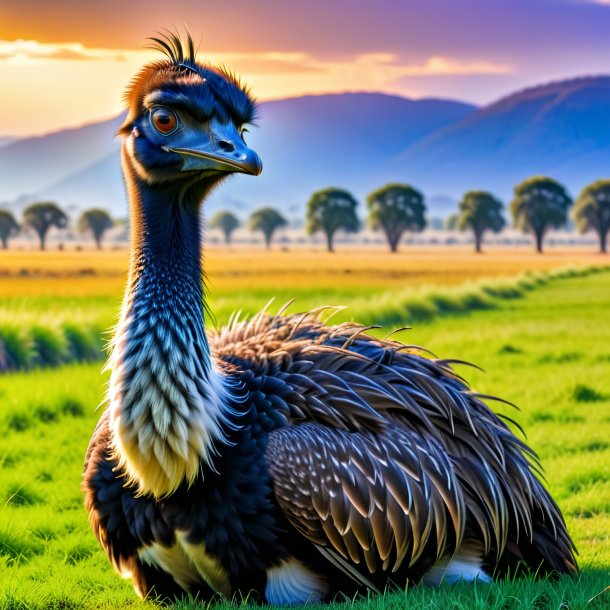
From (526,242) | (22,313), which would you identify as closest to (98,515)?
(22,313)

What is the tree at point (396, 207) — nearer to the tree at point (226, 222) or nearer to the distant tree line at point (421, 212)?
the distant tree line at point (421, 212)

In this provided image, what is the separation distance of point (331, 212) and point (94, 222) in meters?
31.2

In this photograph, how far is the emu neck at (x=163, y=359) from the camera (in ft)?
18.2

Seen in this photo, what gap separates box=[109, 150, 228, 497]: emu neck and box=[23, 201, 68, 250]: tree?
329ft

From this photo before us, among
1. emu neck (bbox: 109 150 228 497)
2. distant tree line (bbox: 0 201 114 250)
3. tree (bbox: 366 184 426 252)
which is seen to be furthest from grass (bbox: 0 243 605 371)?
tree (bbox: 366 184 426 252)

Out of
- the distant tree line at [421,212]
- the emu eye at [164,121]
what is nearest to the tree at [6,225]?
the distant tree line at [421,212]

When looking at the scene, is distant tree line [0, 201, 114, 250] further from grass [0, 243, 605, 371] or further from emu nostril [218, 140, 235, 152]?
emu nostril [218, 140, 235, 152]

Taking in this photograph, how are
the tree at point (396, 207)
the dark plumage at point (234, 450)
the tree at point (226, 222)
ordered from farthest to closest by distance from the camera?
the tree at point (226, 222)
the tree at point (396, 207)
the dark plumage at point (234, 450)

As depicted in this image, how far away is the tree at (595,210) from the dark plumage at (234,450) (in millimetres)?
99827

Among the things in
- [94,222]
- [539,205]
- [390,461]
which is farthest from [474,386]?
[94,222]

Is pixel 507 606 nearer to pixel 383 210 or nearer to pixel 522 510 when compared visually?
pixel 522 510

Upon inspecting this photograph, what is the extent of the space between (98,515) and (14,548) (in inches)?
101

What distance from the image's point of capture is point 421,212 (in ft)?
351

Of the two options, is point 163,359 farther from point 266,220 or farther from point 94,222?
point 266,220
